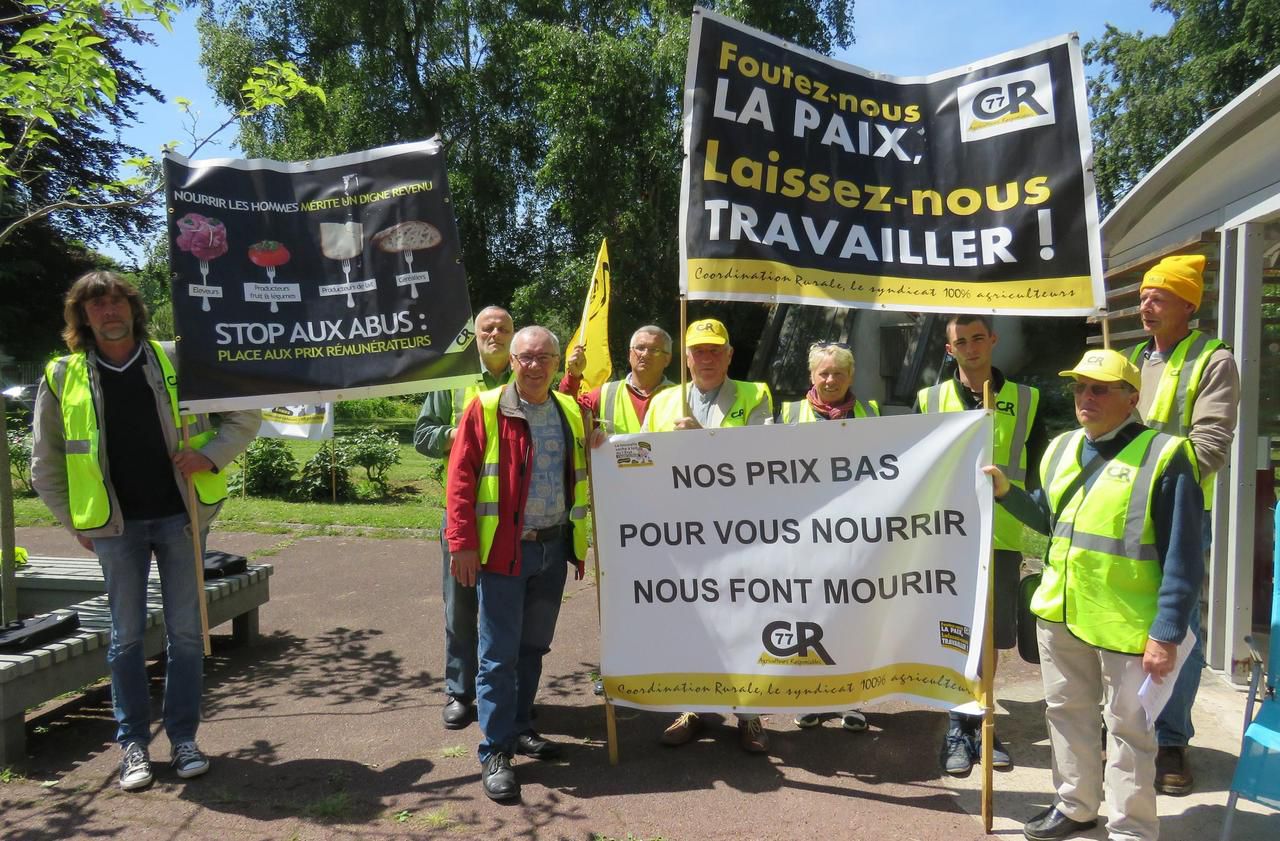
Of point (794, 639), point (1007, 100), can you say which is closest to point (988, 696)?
point (794, 639)

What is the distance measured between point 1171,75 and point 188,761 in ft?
97.6

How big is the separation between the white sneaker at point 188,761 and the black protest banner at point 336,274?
62.2 inches

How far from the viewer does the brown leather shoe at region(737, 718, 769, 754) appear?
4.22 m

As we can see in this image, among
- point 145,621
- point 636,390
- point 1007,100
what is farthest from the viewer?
point 636,390

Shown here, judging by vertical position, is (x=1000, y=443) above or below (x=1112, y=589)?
Result: above

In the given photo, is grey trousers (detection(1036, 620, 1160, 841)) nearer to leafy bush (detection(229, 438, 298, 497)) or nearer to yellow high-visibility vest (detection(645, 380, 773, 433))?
yellow high-visibility vest (detection(645, 380, 773, 433))

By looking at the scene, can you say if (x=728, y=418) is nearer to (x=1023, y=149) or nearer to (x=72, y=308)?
(x=1023, y=149)

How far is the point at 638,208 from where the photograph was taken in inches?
726

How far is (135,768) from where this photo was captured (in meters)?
3.88

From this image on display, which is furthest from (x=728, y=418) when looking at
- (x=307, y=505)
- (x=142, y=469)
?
(x=307, y=505)

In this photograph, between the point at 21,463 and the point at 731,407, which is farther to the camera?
the point at 21,463

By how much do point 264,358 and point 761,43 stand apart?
260 centimetres

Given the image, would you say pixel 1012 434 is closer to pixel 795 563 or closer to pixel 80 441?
pixel 795 563

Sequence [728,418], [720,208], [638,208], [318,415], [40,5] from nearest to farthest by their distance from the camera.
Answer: [720,208] → [728,418] → [40,5] → [318,415] → [638,208]
